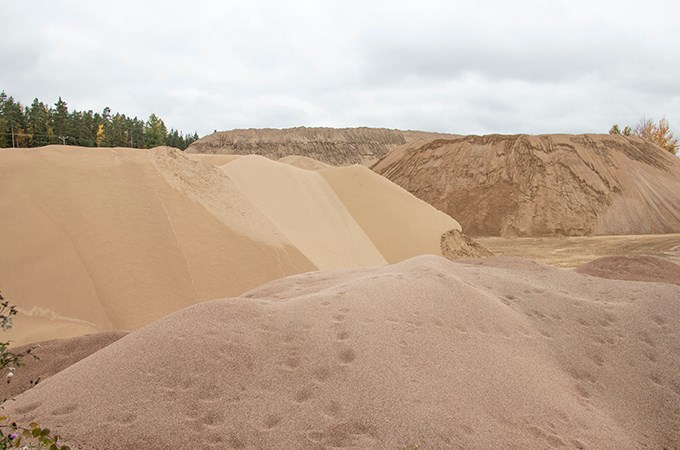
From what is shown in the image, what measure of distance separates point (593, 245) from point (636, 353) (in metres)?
16.8

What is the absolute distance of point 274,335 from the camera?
4.49m

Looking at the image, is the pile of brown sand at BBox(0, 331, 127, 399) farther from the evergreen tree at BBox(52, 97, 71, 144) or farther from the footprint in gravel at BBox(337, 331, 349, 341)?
the evergreen tree at BBox(52, 97, 71, 144)

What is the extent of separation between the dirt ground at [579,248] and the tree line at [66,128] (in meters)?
37.0

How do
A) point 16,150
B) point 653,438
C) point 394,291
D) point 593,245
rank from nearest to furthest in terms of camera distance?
1. point 653,438
2. point 394,291
3. point 16,150
4. point 593,245

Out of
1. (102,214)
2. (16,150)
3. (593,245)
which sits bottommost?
(593,245)

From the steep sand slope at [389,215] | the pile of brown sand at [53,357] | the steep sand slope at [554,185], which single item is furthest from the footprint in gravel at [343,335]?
the steep sand slope at [554,185]

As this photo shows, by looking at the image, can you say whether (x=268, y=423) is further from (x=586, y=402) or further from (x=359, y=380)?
(x=586, y=402)

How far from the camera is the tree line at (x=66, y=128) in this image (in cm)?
4153

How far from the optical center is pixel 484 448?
11.0ft

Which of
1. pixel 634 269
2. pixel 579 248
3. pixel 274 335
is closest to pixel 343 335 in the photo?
pixel 274 335

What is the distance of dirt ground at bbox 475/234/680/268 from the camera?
17.2 meters

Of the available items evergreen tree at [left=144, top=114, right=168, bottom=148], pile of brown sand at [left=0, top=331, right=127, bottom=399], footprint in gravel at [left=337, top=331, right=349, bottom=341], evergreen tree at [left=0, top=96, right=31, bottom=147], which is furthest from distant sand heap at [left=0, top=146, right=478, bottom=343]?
evergreen tree at [left=144, top=114, right=168, bottom=148]

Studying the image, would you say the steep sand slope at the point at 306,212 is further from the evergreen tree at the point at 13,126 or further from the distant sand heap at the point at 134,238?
the evergreen tree at the point at 13,126

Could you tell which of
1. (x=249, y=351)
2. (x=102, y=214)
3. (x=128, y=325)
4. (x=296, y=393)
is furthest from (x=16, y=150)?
(x=296, y=393)
